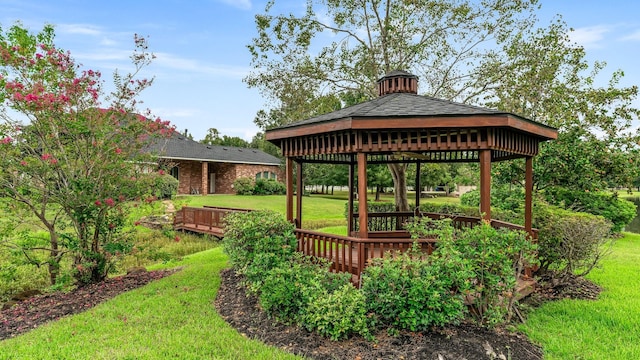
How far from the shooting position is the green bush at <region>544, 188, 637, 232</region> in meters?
11.0

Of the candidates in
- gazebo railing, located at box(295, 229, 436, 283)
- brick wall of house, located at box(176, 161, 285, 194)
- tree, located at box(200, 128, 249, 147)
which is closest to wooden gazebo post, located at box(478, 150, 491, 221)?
gazebo railing, located at box(295, 229, 436, 283)

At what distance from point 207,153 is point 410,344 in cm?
2322

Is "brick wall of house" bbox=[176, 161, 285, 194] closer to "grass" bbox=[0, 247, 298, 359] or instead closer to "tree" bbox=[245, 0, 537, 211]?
"tree" bbox=[245, 0, 537, 211]

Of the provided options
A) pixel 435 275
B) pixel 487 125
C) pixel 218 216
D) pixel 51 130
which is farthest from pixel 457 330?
pixel 218 216

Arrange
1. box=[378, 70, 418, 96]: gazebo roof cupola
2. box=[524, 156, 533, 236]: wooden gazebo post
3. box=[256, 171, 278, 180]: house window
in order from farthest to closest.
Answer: box=[256, 171, 278, 180]: house window
box=[378, 70, 418, 96]: gazebo roof cupola
box=[524, 156, 533, 236]: wooden gazebo post

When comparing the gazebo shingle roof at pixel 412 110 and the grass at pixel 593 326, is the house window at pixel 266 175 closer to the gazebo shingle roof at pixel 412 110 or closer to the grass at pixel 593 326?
the gazebo shingle roof at pixel 412 110

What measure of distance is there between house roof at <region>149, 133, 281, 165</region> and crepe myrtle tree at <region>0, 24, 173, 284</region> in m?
15.1

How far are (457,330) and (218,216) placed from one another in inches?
387

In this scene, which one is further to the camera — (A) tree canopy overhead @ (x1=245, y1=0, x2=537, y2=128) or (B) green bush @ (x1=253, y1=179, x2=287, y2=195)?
(B) green bush @ (x1=253, y1=179, x2=287, y2=195)

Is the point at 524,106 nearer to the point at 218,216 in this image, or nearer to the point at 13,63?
the point at 218,216

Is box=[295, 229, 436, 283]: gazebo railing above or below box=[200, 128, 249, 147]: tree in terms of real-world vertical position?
below

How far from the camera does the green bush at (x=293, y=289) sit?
4.02m

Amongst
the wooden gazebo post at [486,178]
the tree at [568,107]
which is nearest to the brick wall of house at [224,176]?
the tree at [568,107]

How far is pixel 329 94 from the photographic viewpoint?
12.7 metres
